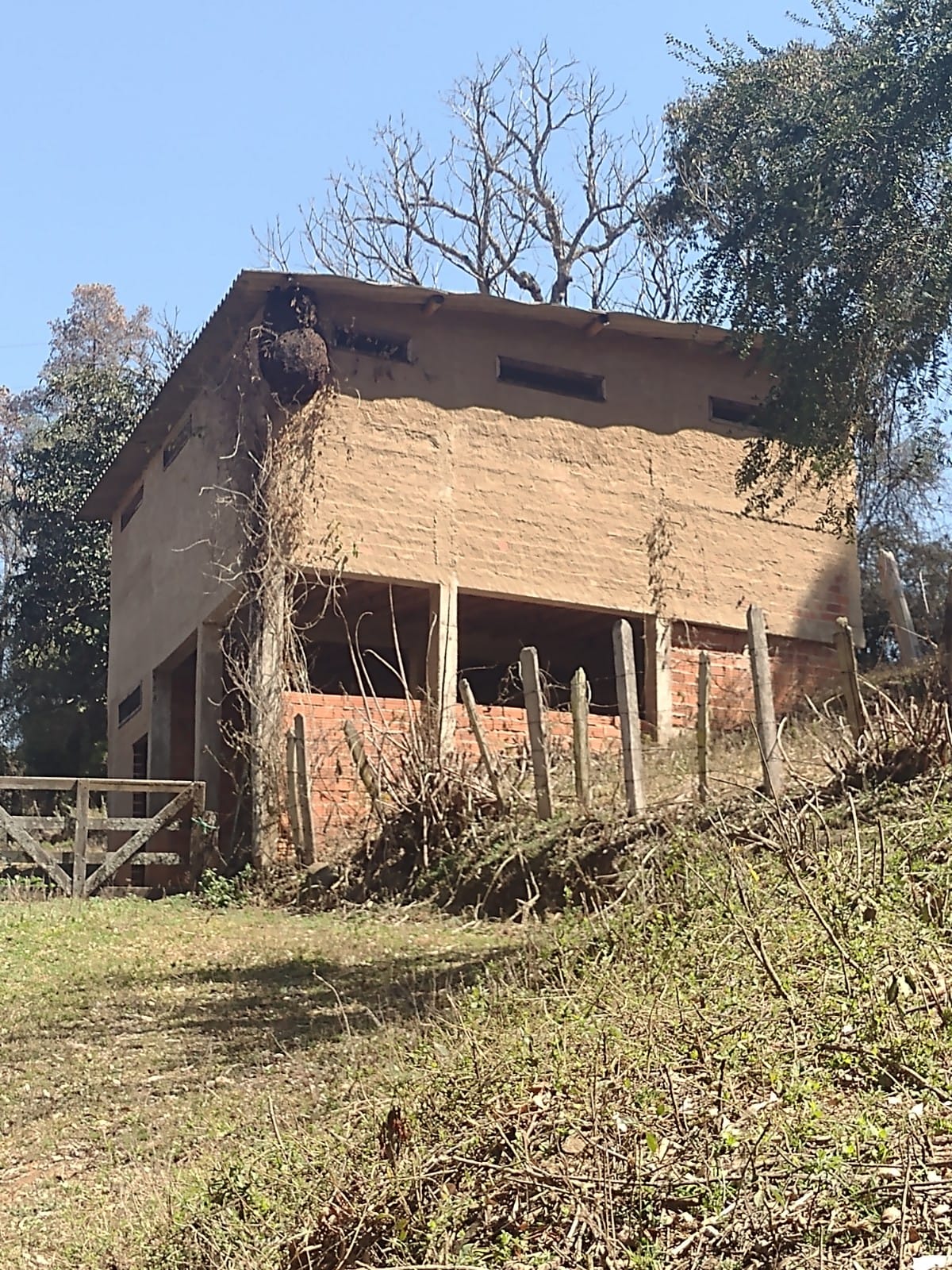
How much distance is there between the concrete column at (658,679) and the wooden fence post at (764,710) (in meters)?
6.99

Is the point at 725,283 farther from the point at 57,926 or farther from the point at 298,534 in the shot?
the point at 57,926

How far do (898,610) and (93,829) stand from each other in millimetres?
13117

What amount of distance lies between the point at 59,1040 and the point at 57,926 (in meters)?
4.57

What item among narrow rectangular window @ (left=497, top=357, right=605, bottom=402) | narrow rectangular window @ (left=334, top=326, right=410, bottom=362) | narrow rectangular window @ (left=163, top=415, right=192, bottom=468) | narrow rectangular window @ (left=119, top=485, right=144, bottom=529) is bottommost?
narrow rectangular window @ (left=119, top=485, right=144, bottom=529)

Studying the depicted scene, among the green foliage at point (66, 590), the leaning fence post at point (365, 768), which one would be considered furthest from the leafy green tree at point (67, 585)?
the leaning fence post at point (365, 768)

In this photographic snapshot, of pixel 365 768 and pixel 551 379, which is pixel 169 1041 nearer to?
pixel 365 768

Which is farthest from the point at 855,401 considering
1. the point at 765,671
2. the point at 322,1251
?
the point at 322,1251

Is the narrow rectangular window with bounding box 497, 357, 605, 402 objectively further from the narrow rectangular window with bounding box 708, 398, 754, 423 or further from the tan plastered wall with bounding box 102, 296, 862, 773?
the narrow rectangular window with bounding box 708, 398, 754, 423

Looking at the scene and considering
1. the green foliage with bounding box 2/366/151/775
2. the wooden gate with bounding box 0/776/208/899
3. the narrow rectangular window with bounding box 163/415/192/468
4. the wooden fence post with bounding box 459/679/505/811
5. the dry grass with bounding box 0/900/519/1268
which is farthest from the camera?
the green foliage with bounding box 2/366/151/775

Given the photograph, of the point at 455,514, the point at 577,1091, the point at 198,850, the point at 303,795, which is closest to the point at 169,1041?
the point at 577,1091

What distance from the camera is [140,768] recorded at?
21.8 meters

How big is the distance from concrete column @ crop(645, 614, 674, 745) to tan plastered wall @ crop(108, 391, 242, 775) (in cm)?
533

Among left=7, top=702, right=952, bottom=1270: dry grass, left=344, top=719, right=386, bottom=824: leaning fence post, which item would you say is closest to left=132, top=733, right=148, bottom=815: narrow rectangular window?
left=344, top=719, right=386, bottom=824: leaning fence post

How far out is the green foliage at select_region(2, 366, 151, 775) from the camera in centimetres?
2917
